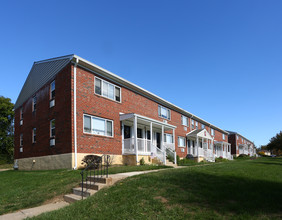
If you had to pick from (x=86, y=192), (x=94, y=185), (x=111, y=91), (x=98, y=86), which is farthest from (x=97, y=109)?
(x=86, y=192)

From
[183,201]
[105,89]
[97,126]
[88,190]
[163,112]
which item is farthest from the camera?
[163,112]

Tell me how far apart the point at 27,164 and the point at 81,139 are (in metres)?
7.86

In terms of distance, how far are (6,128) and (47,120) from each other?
30.9 meters

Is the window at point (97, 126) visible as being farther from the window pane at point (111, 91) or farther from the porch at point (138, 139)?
the window pane at point (111, 91)

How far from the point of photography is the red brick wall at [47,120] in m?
14.6

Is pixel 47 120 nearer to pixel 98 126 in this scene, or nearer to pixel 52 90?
pixel 52 90

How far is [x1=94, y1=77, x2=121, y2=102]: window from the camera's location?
16.2 m

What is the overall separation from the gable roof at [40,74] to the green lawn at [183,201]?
33.6 feet

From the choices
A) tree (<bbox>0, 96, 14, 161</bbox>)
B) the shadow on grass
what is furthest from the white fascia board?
tree (<bbox>0, 96, 14, 161</bbox>)

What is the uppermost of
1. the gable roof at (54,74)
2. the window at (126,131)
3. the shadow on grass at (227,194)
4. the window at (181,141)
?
the gable roof at (54,74)

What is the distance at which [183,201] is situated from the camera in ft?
18.8

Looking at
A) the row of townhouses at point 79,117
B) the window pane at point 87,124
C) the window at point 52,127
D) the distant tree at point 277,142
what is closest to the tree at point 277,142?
the distant tree at point 277,142

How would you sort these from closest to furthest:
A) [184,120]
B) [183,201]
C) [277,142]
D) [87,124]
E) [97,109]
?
[183,201]
[87,124]
[97,109]
[184,120]
[277,142]

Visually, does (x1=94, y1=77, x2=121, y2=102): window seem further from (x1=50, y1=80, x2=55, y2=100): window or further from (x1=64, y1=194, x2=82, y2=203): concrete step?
(x1=64, y1=194, x2=82, y2=203): concrete step
